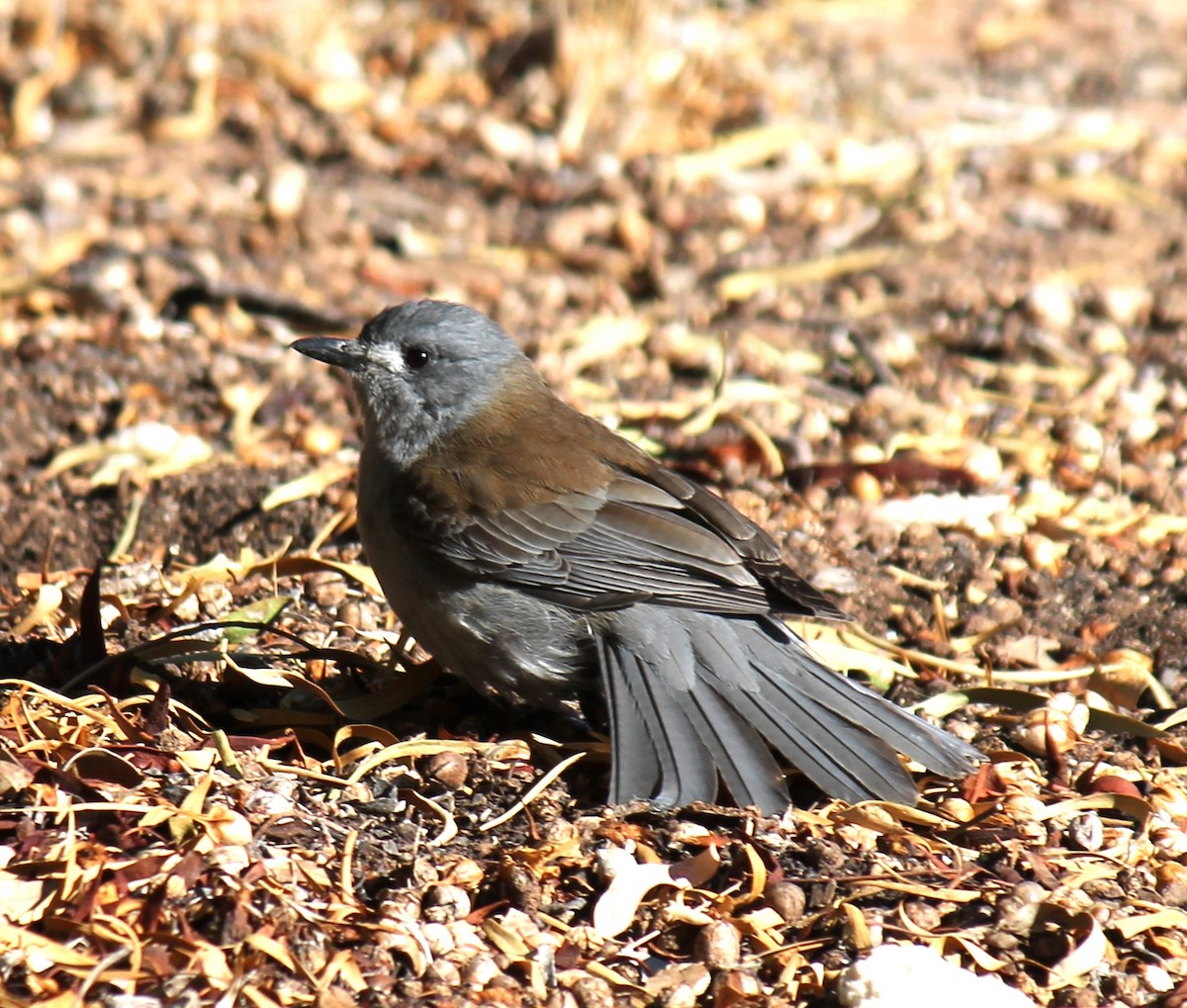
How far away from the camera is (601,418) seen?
7164 millimetres

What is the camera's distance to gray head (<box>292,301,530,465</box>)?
221 inches

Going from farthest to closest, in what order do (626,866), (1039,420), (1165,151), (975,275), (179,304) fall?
(1165,151) < (975,275) < (179,304) < (1039,420) < (626,866)

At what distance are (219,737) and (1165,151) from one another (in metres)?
7.79

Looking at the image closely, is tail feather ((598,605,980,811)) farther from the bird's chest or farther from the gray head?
the gray head

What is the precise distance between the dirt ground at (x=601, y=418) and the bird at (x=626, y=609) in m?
0.15

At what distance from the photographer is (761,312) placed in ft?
27.8

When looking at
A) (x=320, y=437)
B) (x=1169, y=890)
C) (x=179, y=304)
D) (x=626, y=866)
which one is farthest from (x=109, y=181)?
(x=1169, y=890)

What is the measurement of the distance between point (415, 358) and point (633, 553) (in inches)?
49.2

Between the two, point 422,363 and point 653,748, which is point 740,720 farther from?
point 422,363

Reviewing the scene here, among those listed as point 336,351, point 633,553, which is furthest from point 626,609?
point 336,351

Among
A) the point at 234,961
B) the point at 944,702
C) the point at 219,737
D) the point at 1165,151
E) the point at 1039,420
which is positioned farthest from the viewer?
the point at 1165,151

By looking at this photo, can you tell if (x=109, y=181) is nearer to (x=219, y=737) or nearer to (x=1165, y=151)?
A: (x=219, y=737)

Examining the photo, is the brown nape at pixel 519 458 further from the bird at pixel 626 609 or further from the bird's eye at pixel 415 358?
the bird's eye at pixel 415 358

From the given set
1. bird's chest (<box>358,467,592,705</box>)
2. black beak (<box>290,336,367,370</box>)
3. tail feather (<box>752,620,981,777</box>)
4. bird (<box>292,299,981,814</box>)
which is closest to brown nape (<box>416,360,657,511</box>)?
bird (<box>292,299,981,814</box>)
